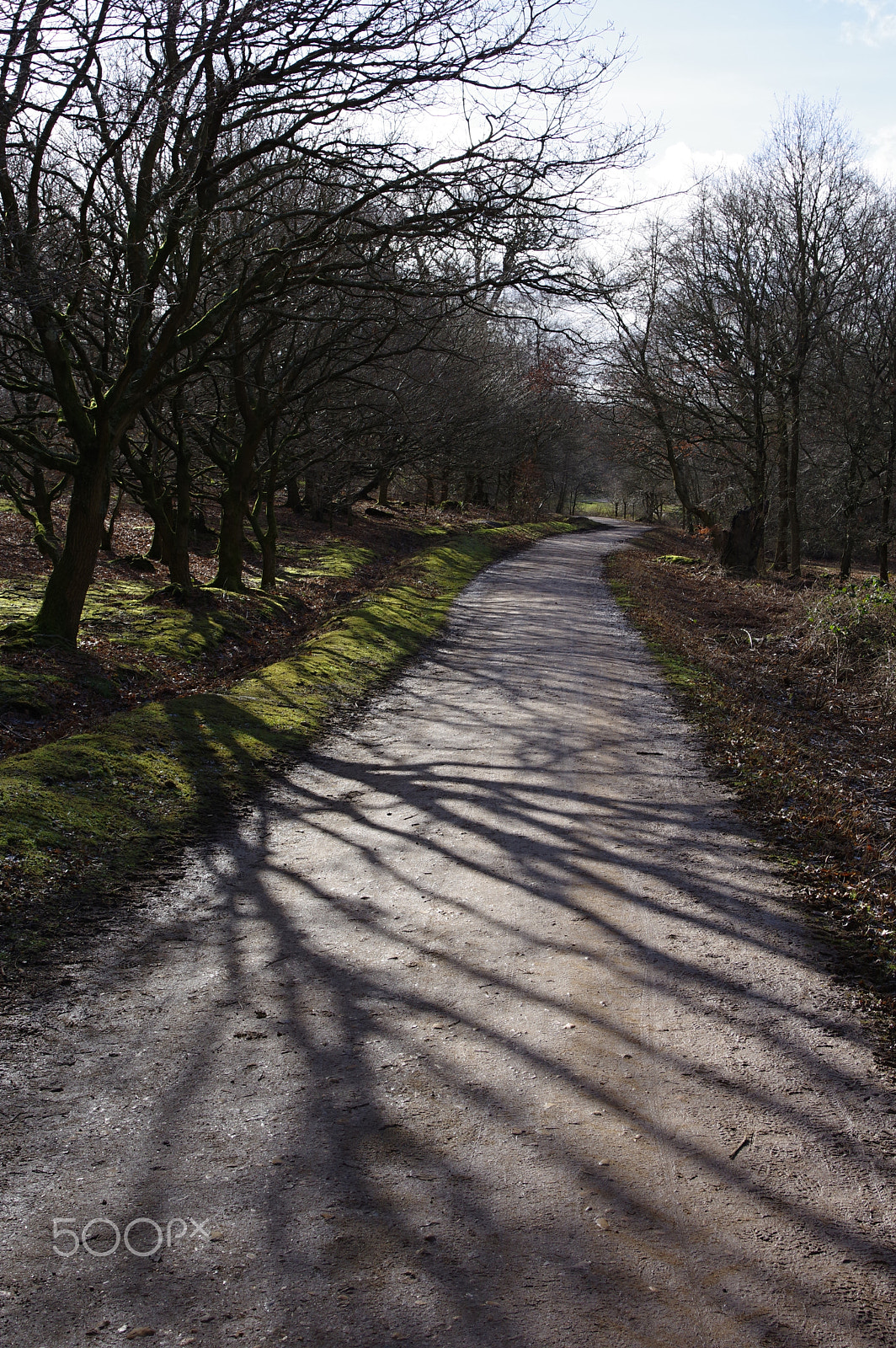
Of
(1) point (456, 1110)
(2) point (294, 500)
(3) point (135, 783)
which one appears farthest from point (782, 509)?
(1) point (456, 1110)

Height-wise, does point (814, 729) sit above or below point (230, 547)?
below

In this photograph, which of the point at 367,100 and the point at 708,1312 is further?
the point at 367,100

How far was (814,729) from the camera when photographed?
8922mm

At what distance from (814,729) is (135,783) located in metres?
6.47

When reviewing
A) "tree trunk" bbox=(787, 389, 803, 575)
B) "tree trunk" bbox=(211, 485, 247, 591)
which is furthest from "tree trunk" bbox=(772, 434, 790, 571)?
"tree trunk" bbox=(211, 485, 247, 591)

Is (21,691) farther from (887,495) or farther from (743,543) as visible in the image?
(887,495)

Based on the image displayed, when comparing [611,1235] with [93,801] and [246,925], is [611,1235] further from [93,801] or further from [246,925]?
[93,801]

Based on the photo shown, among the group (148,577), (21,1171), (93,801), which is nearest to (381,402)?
(148,577)

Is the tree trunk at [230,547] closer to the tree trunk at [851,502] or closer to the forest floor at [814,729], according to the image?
the forest floor at [814,729]

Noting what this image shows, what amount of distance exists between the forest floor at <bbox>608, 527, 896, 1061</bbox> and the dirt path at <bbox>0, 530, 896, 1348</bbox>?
0.31 meters

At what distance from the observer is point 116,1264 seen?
239 cm

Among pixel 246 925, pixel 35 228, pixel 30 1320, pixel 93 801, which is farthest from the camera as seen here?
pixel 35 228

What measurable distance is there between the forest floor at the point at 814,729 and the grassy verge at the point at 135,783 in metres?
3.60

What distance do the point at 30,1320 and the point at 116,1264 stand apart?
0.78 feet
